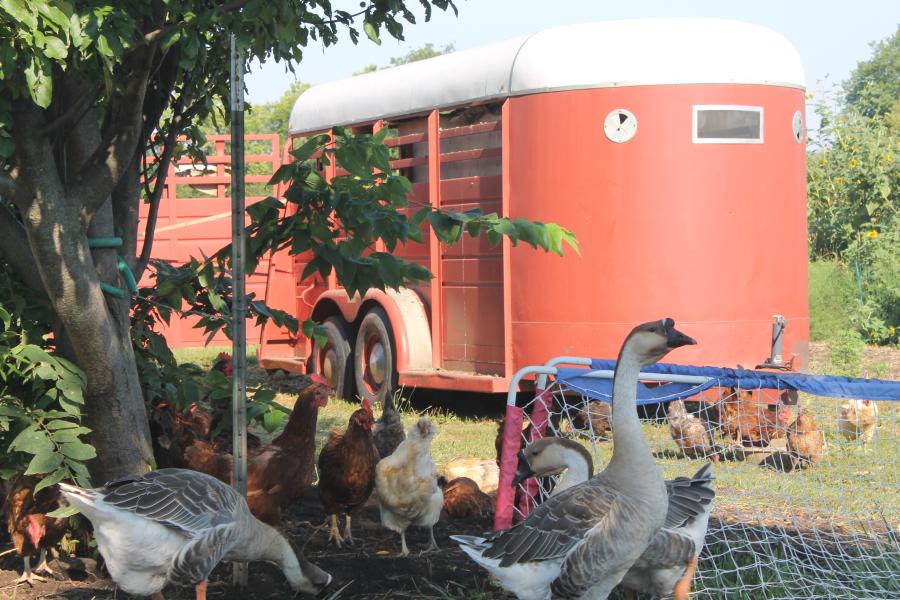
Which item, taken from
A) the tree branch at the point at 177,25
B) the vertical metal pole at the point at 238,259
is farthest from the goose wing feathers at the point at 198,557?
the tree branch at the point at 177,25

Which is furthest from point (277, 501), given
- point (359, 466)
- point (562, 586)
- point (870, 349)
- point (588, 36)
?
point (870, 349)

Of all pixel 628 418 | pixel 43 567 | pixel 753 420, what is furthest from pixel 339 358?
pixel 628 418

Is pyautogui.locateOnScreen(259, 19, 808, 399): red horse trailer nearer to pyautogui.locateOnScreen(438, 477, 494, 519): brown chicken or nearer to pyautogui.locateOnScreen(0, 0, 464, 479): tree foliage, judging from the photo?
pyautogui.locateOnScreen(438, 477, 494, 519): brown chicken

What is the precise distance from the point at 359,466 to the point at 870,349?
34.5 ft

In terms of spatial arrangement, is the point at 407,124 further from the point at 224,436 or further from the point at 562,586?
the point at 562,586

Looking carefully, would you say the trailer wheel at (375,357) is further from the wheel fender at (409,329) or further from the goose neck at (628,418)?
the goose neck at (628,418)

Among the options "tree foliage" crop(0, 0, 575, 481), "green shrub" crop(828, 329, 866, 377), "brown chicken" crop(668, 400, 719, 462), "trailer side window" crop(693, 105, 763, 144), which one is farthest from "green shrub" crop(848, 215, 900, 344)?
"tree foliage" crop(0, 0, 575, 481)

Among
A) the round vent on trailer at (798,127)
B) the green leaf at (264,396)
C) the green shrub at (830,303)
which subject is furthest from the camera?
the green shrub at (830,303)

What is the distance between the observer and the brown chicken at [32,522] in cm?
506

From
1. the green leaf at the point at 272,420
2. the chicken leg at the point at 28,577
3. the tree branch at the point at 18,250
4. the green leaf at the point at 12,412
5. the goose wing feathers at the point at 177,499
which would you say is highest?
the tree branch at the point at 18,250

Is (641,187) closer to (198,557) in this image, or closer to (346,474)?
(346,474)

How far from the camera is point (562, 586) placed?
4148 mm

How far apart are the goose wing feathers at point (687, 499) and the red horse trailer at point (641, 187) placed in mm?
3691

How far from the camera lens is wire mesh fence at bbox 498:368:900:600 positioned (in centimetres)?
527
